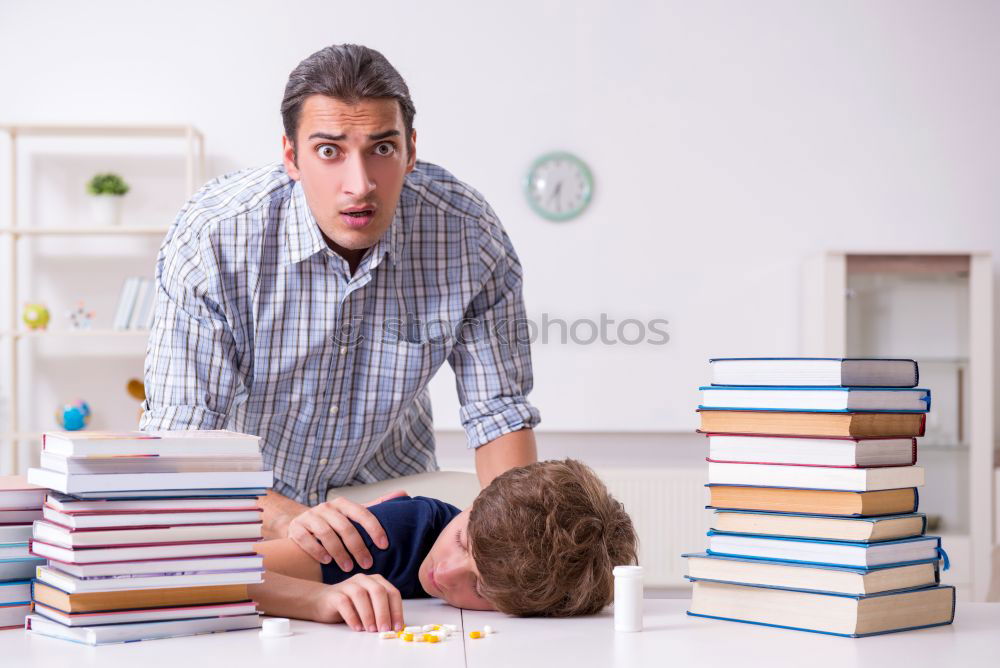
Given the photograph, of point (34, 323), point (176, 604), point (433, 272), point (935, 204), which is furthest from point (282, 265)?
point (935, 204)

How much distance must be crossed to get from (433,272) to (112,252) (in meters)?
2.92

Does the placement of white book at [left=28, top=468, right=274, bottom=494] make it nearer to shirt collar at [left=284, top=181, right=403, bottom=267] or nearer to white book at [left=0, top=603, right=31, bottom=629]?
white book at [left=0, top=603, right=31, bottom=629]

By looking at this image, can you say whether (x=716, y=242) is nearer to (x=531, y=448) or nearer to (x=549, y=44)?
(x=549, y=44)

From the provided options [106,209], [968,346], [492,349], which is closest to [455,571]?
[492,349]

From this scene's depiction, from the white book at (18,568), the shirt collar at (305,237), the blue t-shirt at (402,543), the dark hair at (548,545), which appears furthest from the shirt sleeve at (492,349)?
the white book at (18,568)

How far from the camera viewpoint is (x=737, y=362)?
4.23ft

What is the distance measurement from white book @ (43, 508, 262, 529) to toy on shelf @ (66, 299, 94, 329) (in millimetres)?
3383

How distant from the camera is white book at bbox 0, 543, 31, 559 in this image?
1.24m

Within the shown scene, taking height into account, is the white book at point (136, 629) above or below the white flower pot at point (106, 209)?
below

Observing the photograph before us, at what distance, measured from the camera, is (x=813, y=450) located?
1.23 meters

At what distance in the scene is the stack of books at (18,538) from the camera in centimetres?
123

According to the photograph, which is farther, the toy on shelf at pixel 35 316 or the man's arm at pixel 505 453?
the toy on shelf at pixel 35 316

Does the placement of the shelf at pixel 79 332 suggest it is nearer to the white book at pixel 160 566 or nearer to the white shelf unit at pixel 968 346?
the white shelf unit at pixel 968 346

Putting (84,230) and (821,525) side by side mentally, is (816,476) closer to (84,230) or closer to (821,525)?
(821,525)
